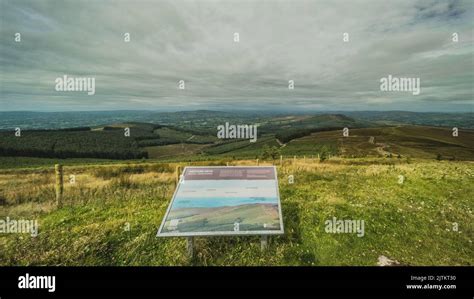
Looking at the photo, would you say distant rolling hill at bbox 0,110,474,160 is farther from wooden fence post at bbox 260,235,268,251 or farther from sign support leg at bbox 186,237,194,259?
wooden fence post at bbox 260,235,268,251

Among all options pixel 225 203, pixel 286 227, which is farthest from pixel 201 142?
pixel 225 203

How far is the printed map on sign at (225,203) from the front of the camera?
6.14m

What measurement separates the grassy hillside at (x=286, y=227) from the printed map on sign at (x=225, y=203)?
0.79 meters

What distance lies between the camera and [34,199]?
33.6 ft

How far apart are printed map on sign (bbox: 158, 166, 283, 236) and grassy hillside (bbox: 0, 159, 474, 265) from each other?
790 millimetres

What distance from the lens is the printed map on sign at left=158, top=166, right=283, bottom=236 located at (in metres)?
6.14

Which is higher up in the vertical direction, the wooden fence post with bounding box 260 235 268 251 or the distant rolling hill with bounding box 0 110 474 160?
the distant rolling hill with bounding box 0 110 474 160

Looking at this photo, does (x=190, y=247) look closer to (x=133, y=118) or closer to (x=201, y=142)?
(x=133, y=118)

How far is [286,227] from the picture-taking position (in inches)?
301

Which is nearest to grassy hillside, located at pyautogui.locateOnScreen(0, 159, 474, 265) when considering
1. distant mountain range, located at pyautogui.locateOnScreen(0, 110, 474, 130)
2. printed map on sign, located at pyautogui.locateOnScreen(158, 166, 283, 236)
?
printed map on sign, located at pyautogui.locateOnScreen(158, 166, 283, 236)

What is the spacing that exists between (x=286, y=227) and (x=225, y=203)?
6.36 ft

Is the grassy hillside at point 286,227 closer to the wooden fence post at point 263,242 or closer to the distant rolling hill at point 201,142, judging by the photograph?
the wooden fence post at point 263,242
